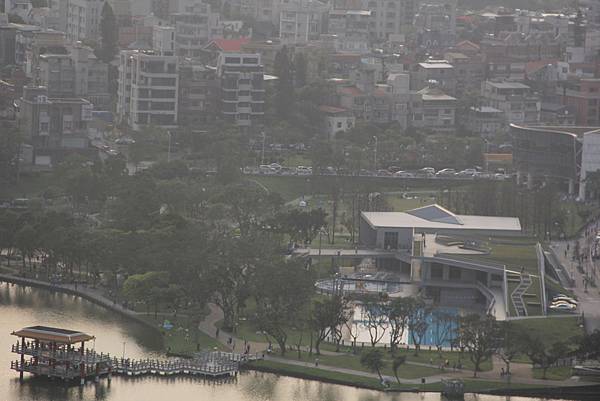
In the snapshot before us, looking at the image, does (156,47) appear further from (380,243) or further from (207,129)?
(380,243)

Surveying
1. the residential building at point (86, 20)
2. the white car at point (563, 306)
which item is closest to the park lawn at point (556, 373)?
the white car at point (563, 306)

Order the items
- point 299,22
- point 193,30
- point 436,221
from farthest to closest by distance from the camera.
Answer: point 299,22 < point 193,30 < point 436,221

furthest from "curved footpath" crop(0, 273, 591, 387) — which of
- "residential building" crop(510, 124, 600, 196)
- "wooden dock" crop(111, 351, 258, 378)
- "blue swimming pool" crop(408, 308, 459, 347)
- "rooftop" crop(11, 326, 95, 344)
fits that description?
"residential building" crop(510, 124, 600, 196)

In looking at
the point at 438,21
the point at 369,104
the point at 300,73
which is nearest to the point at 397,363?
the point at 369,104

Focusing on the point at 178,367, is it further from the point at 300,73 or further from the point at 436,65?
the point at 436,65

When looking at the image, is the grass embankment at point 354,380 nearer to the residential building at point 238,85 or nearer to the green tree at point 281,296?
the green tree at point 281,296

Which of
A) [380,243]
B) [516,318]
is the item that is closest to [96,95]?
[380,243]

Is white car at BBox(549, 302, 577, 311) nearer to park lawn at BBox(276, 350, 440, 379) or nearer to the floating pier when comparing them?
park lawn at BBox(276, 350, 440, 379)
